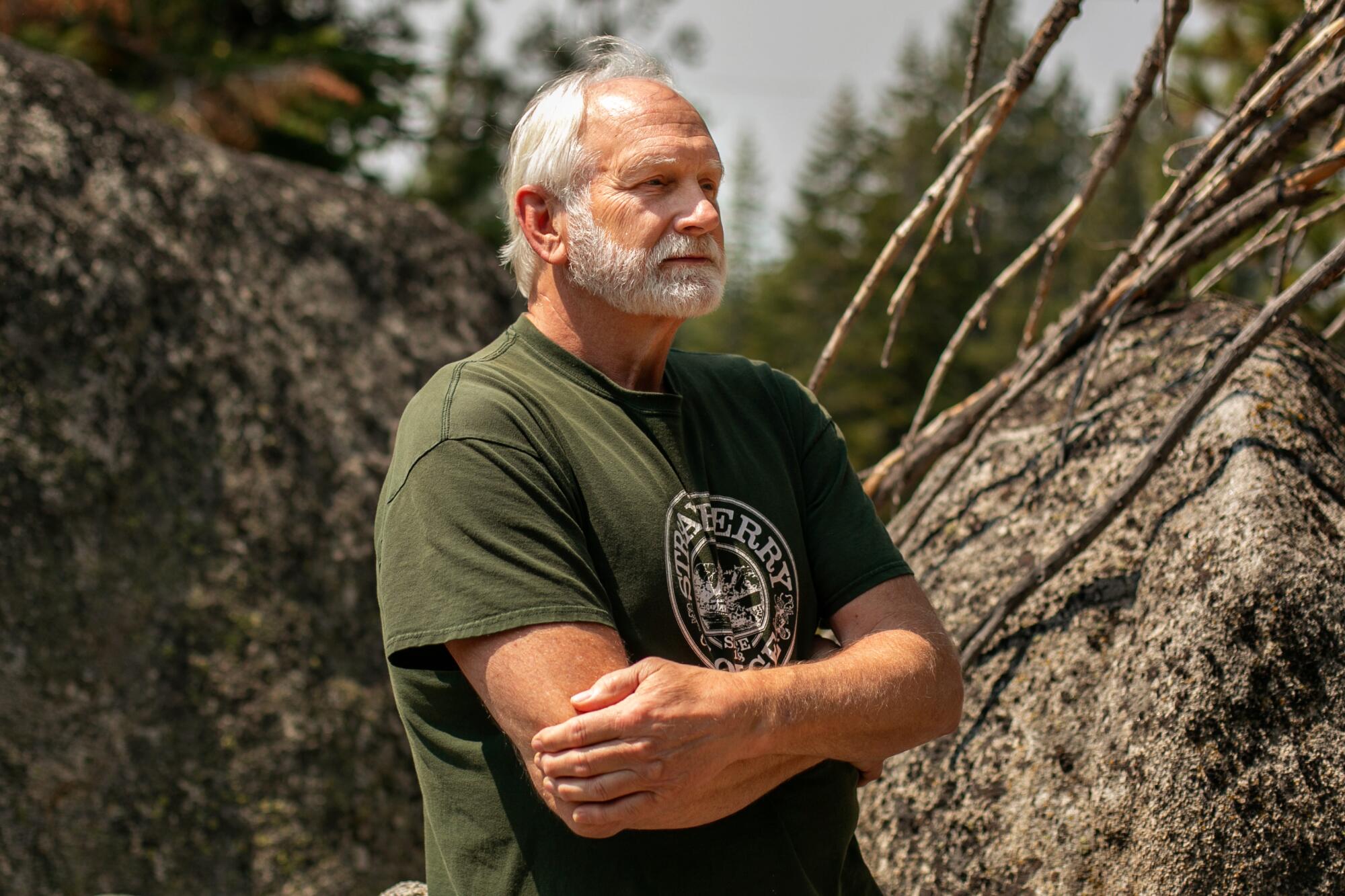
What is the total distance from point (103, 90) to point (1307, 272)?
12.6 feet

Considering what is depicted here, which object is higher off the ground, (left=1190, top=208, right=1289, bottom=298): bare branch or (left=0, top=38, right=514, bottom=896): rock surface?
(left=1190, top=208, right=1289, bottom=298): bare branch

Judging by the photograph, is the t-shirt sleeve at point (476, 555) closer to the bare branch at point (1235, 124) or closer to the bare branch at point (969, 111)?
the bare branch at point (969, 111)

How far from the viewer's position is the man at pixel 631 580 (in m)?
1.57

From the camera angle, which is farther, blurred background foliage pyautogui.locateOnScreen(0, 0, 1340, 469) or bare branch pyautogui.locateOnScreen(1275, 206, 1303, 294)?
blurred background foliage pyautogui.locateOnScreen(0, 0, 1340, 469)

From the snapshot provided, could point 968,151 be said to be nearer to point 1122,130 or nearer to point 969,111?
point 969,111

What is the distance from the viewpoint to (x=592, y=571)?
170cm

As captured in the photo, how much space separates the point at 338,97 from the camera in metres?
9.95

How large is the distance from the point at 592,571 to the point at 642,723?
26 centimetres

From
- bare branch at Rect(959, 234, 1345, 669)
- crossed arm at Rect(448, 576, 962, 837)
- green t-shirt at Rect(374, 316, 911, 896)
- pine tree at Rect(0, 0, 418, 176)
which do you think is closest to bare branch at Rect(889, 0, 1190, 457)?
bare branch at Rect(959, 234, 1345, 669)

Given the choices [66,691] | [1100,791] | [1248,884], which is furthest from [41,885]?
[1248,884]

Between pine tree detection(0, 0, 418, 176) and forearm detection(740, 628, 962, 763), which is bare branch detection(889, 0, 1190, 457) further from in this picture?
pine tree detection(0, 0, 418, 176)

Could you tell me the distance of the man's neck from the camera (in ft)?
6.61

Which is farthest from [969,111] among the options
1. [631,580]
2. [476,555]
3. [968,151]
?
[476,555]

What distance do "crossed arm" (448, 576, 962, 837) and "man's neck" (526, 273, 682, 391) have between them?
1.85 feet
